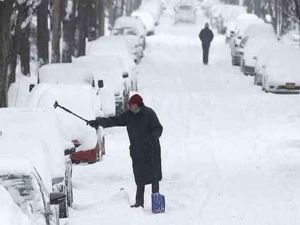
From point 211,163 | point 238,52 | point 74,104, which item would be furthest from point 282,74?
point 74,104

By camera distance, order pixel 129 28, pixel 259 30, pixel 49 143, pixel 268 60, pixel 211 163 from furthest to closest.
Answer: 1. pixel 129 28
2. pixel 259 30
3. pixel 268 60
4. pixel 211 163
5. pixel 49 143

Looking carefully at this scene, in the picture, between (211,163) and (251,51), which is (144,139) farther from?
(251,51)

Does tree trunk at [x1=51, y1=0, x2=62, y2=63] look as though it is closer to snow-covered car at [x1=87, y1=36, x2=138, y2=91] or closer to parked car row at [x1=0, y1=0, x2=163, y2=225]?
snow-covered car at [x1=87, y1=36, x2=138, y2=91]

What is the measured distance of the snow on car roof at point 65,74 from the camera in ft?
74.2

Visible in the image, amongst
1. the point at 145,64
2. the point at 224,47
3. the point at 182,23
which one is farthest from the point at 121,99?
the point at 182,23

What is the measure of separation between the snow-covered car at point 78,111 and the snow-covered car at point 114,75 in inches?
165

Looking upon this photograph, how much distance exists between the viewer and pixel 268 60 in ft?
105

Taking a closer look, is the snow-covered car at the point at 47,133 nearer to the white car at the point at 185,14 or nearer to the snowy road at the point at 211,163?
the snowy road at the point at 211,163

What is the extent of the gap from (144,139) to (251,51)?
82.2 ft

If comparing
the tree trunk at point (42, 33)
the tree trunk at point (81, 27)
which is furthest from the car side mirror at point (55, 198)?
the tree trunk at point (81, 27)

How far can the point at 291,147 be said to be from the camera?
19.1 meters

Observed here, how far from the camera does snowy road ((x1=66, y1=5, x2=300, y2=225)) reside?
Result: 12.4 meters

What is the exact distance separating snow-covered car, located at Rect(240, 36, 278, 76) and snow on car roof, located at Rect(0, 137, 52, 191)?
84.4 ft

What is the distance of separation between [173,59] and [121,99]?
21.9 m
